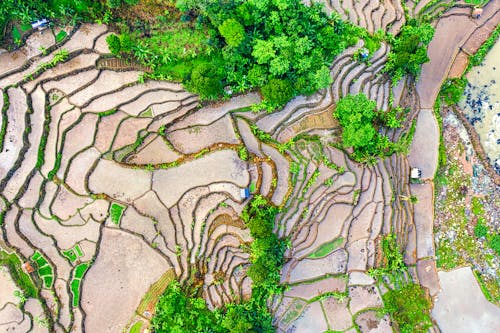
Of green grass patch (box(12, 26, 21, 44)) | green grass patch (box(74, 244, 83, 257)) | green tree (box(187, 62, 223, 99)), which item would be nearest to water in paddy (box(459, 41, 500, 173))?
green tree (box(187, 62, 223, 99))

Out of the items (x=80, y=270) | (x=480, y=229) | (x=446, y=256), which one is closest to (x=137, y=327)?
(x=80, y=270)

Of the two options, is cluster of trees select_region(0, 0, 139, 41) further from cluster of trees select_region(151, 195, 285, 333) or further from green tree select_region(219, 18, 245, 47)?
cluster of trees select_region(151, 195, 285, 333)

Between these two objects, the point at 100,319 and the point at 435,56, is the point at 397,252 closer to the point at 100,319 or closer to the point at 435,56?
the point at 435,56

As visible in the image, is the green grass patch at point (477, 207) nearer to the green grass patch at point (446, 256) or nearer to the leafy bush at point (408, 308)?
the green grass patch at point (446, 256)

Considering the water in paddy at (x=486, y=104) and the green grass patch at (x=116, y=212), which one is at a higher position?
the water in paddy at (x=486, y=104)

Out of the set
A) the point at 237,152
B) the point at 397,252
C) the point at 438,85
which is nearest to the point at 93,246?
the point at 237,152

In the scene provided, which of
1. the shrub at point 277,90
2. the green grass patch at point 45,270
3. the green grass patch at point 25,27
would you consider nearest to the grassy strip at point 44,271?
the green grass patch at point 45,270

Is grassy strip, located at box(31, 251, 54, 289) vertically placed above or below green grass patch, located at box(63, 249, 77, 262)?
below
